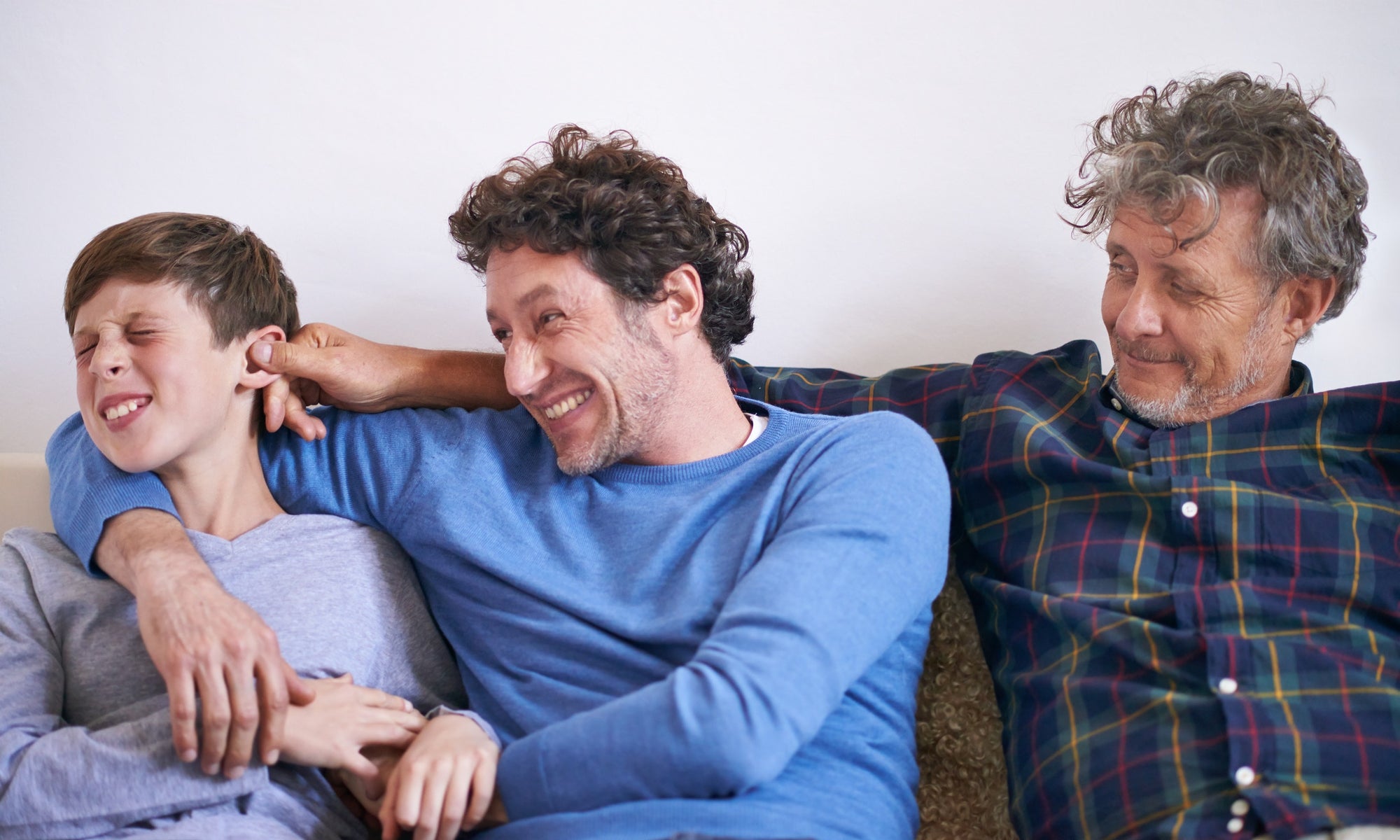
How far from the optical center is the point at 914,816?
1380 millimetres

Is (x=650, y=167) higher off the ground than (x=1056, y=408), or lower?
higher

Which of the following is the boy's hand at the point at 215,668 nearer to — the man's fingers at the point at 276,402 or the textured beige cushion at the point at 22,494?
the man's fingers at the point at 276,402

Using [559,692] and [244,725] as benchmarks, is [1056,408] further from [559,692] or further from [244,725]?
[244,725]

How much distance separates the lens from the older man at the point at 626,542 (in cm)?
113

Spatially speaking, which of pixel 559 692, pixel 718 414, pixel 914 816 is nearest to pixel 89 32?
pixel 718 414

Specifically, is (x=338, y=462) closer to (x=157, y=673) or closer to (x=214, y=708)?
(x=157, y=673)

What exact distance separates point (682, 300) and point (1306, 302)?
3.31 feet

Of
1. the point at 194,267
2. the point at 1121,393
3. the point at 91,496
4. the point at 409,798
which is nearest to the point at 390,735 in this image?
the point at 409,798

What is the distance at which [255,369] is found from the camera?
61.4 inches

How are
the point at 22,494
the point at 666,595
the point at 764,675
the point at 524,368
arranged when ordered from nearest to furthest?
the point at 764,675, the point at 666,595, the point at 524,368, the point at 22,494

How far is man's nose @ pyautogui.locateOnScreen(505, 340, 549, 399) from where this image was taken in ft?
4.86

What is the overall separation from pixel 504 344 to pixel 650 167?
1.22 ft

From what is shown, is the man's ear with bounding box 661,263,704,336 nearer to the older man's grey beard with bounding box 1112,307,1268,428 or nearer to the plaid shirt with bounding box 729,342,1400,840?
the plaid shirt with bounding box 729,342,1400,840

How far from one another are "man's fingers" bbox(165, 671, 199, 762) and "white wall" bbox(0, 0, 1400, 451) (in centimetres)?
98
